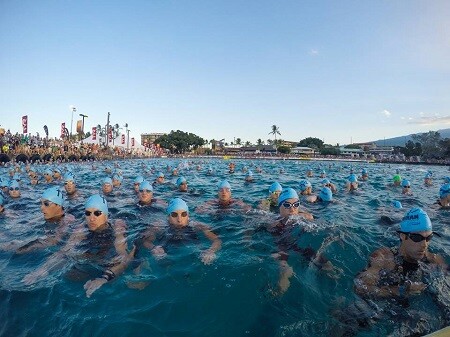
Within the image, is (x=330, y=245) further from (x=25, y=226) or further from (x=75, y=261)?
(x=25, y=226)

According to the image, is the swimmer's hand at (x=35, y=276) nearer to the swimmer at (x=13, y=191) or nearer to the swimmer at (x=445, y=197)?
the swimmer at (x=13, y=191)

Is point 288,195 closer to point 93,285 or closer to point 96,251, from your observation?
point 96,251

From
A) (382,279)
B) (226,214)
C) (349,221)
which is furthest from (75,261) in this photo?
(349,221)

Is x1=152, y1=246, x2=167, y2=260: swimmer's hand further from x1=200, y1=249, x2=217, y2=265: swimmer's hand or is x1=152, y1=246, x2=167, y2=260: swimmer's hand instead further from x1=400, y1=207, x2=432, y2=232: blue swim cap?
Result: x1=400, y1=207, x2=432, y2=232: blue swim cap

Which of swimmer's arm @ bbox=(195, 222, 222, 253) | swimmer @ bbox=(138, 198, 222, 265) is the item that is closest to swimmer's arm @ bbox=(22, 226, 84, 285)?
swimmer @ bbox=(138, 198, 222, 265)

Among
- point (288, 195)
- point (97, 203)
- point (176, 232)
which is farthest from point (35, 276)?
point (288, 195)

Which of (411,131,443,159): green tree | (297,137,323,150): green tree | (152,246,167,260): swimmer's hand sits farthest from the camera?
(297,137,323,150): green tree

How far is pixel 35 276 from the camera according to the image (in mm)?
4727

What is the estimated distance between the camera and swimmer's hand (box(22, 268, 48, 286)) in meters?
4.55

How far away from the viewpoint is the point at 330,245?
5965 mm

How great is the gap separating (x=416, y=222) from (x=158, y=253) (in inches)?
173

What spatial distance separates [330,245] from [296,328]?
2832 mm

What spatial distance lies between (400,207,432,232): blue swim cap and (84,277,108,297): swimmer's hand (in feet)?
15.6

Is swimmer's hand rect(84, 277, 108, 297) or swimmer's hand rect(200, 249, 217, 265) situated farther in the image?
swimmer's hand rect(200, 249, 217, 265)
